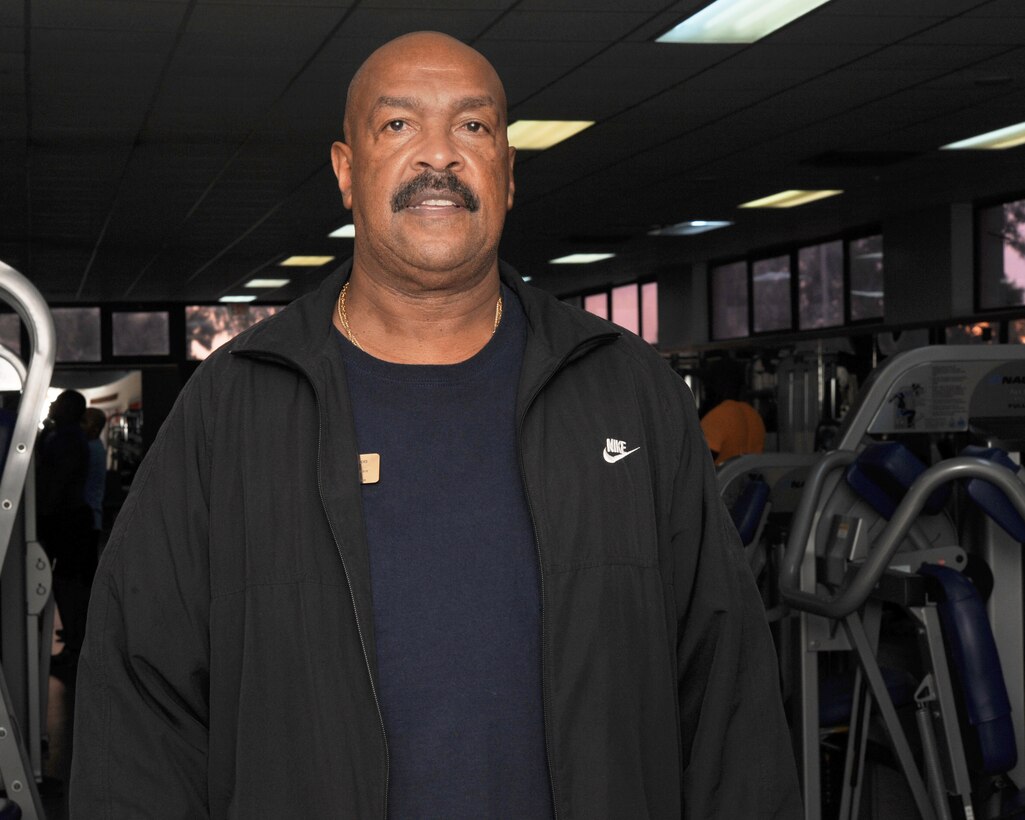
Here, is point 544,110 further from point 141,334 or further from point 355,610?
point 141,334

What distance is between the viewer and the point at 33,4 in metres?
4.95

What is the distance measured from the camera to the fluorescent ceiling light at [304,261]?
13258mm

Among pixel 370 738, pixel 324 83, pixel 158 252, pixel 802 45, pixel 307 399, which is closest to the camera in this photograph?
pixel 370 738

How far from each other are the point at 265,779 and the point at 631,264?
13.5 m

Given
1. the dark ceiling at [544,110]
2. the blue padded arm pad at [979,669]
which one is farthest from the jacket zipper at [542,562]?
the dark ceiling at [544,110]

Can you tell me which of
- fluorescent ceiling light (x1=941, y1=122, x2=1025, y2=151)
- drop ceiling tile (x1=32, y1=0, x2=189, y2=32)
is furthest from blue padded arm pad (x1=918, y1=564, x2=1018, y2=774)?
fluorescent ceiling light (x1=941, y1=122, x2=1025, y2=151)

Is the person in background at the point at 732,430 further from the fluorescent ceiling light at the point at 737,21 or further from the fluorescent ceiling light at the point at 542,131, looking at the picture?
the fluorescent ceiling light at the point at 737,21

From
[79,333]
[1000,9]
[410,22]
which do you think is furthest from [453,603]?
[79,333]

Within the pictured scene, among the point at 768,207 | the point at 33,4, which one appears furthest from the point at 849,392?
the point at 33,4

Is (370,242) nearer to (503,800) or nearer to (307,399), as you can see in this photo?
(307,399)

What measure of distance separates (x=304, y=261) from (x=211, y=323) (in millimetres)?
5325

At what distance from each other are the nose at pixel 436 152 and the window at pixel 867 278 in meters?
10.3

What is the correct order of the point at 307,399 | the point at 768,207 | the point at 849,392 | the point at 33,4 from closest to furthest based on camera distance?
the point at 307,399 < the point at 33,4 < the point at 849,392 < the point at 768,207

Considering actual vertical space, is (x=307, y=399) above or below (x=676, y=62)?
below
